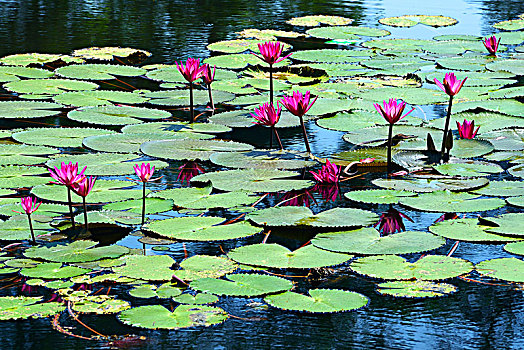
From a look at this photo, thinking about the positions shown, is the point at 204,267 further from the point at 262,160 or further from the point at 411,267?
the point at 262,160

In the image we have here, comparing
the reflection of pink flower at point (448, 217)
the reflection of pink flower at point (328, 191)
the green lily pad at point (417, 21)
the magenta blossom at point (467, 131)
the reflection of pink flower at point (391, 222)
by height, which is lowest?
the reflection of pink flower at point (328, 191)

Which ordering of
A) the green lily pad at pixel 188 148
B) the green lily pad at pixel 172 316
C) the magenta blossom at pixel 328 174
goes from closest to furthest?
the green lily pad at pixel 172 316 → the magenta blossom at pixel 328 174 → the green lily pad at pixel 188 148

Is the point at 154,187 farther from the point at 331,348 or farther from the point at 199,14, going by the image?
the point at 199,14

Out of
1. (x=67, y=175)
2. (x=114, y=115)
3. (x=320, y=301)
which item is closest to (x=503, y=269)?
(x=320, y=301)

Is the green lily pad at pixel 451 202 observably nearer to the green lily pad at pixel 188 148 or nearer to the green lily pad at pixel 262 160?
the green lily pad at pixel 262 160

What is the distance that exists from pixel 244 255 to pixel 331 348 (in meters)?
0.71

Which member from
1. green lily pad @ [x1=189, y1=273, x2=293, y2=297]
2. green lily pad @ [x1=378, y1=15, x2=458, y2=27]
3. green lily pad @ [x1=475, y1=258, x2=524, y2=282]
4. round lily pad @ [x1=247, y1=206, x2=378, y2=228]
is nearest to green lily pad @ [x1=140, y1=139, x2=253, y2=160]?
round lily pad @ [x1=247, y1=206, x2=378, y2=228]

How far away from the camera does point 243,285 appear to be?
262 centimetres

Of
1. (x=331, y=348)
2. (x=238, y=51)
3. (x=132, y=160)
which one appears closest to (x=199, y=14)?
(x=238, y=51)

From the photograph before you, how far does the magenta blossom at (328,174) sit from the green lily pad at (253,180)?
5 centimetres

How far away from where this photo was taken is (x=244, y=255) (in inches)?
114

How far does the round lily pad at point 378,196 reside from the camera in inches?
138

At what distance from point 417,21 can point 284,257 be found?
23.5 ft

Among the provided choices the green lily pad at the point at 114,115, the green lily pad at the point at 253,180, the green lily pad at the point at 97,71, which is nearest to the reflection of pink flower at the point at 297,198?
the green lily pad at the point at 253,180
